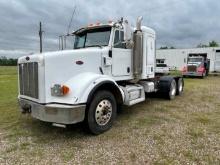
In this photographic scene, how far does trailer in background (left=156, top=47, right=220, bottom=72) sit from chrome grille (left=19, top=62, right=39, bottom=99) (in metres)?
28.2

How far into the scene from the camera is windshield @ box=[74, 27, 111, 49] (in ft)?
19.0

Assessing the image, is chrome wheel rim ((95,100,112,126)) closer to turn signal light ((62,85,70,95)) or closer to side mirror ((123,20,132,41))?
turn signal light ((62,85,70,95))

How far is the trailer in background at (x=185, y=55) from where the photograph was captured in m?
29.6

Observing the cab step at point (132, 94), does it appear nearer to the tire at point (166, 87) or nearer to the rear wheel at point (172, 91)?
the tire at point (166, 87)

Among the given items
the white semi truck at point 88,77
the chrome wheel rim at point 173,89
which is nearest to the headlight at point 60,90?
the white semi truck at point 88,77

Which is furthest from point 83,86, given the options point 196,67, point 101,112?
point 196,67

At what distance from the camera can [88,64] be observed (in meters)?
5.02

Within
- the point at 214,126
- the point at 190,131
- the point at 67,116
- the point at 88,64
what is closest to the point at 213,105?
the point at 214,126

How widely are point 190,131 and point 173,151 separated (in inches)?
49.8

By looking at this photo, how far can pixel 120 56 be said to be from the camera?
19.7ft

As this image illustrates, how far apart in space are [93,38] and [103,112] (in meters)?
2.17

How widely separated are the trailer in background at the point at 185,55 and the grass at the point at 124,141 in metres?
25.6

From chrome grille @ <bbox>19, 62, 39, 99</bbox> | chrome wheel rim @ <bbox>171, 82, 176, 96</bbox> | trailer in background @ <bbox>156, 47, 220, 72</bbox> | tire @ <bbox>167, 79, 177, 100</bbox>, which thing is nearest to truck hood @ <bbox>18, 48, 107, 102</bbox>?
chrome grille @ <bbox>19, 62, 39, 99</bbox>

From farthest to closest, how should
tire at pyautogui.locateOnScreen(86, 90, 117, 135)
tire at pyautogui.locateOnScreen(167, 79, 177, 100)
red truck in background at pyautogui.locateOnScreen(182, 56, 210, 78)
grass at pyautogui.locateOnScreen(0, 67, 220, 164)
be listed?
red truck in background at pyautogui.locateOnScreen(182, 56, 210, 78) < tire at pyautogui.locateOnScreen(167, 79, 177, 100) < tire at pyautogui.locateOnScreen(86, 90, 117, 135) < grass at pyautogui.locateOnScreen(0, 67, 220, 164)
